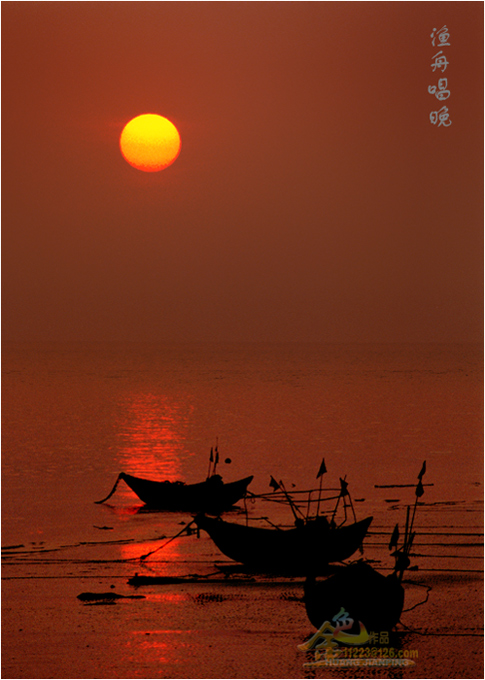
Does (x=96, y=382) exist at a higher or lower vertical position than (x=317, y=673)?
higher

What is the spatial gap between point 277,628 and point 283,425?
28.1 meters

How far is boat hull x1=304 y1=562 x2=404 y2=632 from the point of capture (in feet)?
28.3

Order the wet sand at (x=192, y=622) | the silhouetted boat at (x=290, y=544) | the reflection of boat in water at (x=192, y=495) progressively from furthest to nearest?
1. the reflection of boat in water at (x=192, y=495)
2. the silhouetted boat at (x=290, y=544)
3. the wet sand at (x=192, y=622)

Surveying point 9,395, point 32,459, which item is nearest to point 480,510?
point 32,459

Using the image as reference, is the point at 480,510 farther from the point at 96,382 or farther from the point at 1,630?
the point at 96,382

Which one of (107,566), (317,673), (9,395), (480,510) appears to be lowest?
(317,673)

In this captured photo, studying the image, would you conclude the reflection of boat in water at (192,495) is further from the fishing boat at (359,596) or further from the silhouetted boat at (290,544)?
the fishing boat at (359,596)

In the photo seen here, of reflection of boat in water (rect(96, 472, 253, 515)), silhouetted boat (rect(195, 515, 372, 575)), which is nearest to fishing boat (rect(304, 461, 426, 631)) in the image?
silhouetted boat (rect(195, 515, 372, 575))

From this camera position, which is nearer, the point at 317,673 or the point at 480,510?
the point at 317,673

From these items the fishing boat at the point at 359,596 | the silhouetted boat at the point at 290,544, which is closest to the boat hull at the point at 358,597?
the fishing boat at the point at 359,596

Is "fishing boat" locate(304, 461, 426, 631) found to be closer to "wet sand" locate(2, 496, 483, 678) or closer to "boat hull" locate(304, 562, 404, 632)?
"boat hull" locate(304, 562, 404, 632)

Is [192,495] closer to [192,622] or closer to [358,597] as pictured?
[192,622]

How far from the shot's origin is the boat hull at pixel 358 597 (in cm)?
862

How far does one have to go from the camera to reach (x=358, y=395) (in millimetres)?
57438
